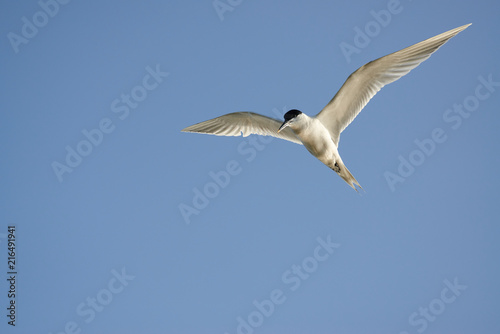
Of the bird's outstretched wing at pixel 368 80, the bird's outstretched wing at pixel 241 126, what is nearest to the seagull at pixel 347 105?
the bird's outstretched wing at pixel 368 80

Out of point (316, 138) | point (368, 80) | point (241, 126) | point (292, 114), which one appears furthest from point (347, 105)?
point (241, 126)

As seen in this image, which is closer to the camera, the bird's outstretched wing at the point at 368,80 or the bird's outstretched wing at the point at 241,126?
the bird's outstretched wing at the point at 368,80

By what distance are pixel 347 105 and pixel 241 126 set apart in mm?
1810

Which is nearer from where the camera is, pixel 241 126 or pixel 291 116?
pixel 291 116

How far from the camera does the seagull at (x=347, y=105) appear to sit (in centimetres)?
718

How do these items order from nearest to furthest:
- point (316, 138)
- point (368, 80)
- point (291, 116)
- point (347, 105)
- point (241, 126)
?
point (291, 116) < point (316, 138) < point (368, 80) < point (347, 105) < point (241, 126)

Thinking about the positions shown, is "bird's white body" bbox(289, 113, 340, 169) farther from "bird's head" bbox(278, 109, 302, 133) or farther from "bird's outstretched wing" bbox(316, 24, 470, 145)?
"bird's outstretched wing" bbox(316, 24, 470, 145)

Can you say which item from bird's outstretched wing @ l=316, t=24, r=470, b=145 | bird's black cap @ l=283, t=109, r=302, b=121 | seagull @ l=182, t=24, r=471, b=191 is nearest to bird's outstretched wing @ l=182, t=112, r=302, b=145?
seagull @ l=182, t=24, r=471, b=191

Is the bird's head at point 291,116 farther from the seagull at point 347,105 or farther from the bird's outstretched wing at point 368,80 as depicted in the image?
the bird's outstretched wing at point 368,80

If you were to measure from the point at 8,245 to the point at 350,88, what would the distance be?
5591 millimetres

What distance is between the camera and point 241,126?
8.51m

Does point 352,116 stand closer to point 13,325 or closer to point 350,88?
point 350,88

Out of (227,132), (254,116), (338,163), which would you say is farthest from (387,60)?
(227,132)

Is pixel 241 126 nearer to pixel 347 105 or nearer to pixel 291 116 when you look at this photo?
pixel 291 116
